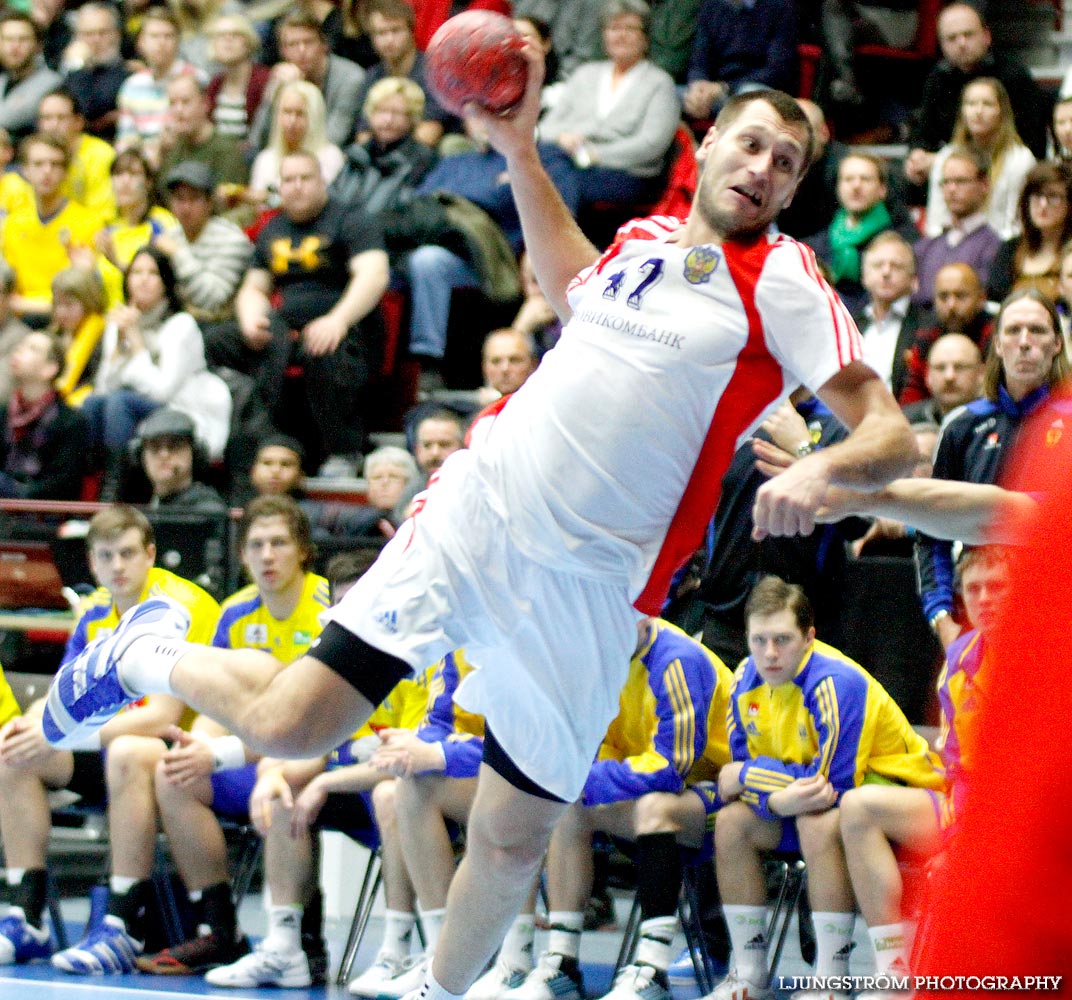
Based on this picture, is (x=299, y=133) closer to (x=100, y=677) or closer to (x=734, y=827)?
(x=734, y=827)

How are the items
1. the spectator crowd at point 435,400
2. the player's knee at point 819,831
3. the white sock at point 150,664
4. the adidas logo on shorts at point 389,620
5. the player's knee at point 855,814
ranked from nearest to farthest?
the adidas logo on shorts at point 389,620, the white sock at point 150,664, the player's knee at point 855,814, the player's knee at point 819,831, the spectator crowd at point 435,400

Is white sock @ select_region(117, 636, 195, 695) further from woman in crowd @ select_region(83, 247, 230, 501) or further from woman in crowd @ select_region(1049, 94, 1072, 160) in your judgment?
woman in crowd @ select_region(1049, 94, 1072, 160)

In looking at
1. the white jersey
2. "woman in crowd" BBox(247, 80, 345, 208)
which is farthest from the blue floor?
"woman in crowd" BBox(247, 80, 345, 208)

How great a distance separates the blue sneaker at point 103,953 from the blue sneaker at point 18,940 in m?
0.16

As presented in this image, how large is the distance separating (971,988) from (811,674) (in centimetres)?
478

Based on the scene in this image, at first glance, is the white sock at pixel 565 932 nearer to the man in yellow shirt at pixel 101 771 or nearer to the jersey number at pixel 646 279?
the man in yellow shirt at pixel 101 771

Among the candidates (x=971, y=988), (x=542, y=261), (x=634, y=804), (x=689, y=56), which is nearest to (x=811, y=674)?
(x=634, y=804)

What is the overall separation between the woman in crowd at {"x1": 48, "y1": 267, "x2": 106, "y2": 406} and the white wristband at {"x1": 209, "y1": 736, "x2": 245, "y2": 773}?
152 inches

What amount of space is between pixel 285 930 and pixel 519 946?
90 centimetres

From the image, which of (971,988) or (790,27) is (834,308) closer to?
(971,988)

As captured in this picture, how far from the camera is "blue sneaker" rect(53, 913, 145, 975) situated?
6410mm

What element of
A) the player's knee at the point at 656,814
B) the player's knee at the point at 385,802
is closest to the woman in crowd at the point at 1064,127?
the player's knee at the point at 656,814

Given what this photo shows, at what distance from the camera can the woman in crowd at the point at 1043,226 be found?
751 centimetres

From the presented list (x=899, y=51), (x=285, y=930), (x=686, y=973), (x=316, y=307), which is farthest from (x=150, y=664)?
(x=899, y=51)
